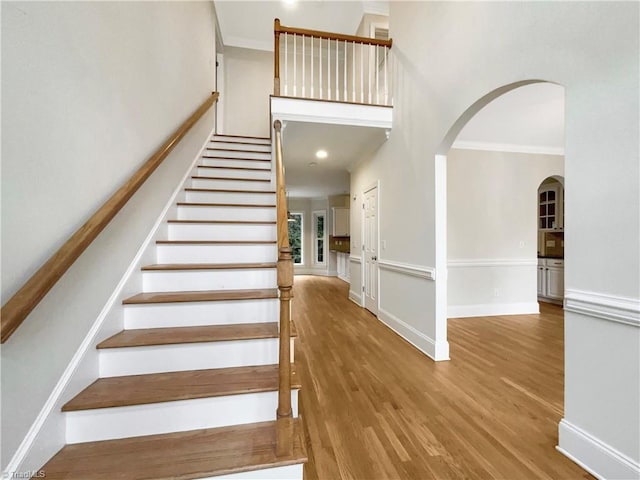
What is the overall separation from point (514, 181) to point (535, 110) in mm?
1439

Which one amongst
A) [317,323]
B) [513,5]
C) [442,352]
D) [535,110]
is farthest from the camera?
[317,323]

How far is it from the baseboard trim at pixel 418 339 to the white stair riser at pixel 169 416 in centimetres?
177

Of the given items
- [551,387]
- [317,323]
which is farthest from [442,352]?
[317,323]

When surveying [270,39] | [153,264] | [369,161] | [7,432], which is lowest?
[7,432]

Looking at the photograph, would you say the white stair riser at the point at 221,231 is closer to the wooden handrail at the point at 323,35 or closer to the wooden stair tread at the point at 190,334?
the wooden stair tread at the point at 190,334

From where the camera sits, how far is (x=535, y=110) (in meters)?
3.07

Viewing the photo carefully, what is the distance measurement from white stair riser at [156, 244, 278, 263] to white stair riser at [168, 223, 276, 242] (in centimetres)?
24

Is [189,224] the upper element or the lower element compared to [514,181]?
lower

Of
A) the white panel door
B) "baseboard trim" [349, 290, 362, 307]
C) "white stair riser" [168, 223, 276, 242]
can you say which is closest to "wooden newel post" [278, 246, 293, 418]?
"white stair riser" [168, 223, 276, 242]

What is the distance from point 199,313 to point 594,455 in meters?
2.22

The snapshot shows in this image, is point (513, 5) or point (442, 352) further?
point (442, 352)

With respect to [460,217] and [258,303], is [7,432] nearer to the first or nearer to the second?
[258,303]

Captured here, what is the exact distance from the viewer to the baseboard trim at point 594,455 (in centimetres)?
120

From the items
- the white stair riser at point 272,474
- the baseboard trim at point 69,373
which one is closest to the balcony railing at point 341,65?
the baseboard trim at point 69,373
